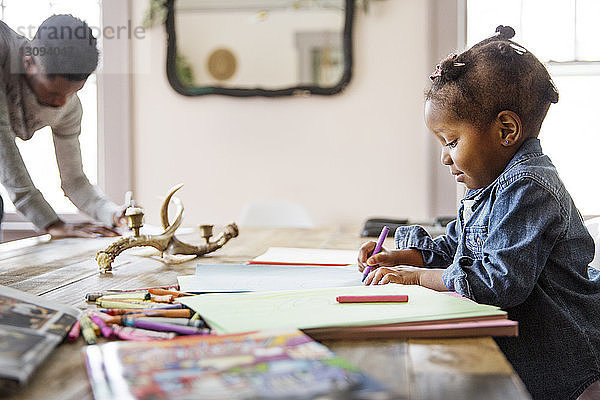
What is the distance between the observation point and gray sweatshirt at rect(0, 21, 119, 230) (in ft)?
4.99

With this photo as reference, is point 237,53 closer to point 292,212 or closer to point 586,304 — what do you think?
point 292,212

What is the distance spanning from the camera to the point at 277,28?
316 centimetres

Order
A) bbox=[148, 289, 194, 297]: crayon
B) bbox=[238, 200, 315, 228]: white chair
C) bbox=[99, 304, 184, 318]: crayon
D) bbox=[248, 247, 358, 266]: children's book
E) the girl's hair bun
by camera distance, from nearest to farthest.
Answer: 1. bbox=[99, 304, 184, 318]: crayon
2. bbox=[148, 289, 194, 297]: crayon
3. the girl's hair bun
4. bbox=[248, 247, 358, 266]: children's book
5. bbox=[238, 200, 315, 228]: white chair

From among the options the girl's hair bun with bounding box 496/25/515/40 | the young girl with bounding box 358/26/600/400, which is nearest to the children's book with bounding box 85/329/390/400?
the young girl with bounding box 358/26/600/400

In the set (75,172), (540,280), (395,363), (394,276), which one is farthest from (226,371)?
(75,172)

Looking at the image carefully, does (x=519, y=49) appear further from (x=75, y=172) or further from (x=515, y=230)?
(x=75, y=172)

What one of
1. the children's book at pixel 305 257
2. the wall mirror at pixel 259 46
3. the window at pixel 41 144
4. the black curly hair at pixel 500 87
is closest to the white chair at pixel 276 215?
the wall mirror at pixel 259 46

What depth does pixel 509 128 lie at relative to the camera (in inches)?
43.8

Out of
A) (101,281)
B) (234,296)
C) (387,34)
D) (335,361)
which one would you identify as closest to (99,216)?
(101,281)

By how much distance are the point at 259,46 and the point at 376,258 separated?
2181mm

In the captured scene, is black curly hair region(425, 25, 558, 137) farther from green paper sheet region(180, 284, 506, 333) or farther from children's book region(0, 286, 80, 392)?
children's book region(0, 286, 80, 392)

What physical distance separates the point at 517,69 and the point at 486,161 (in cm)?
16

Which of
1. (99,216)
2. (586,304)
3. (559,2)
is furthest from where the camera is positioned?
(559,2)

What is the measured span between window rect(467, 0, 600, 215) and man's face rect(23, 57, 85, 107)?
83.0 inches
